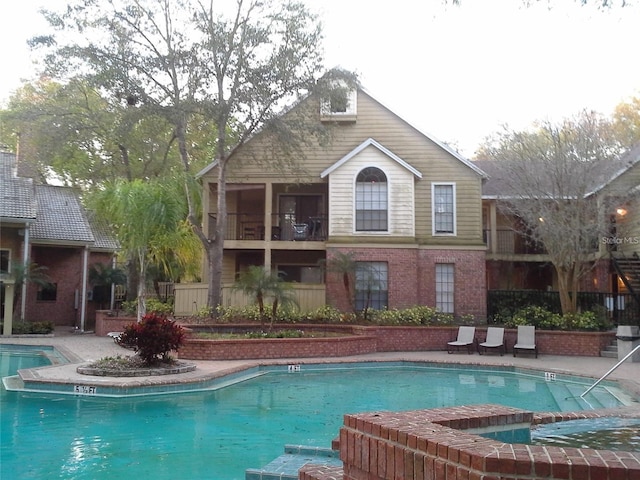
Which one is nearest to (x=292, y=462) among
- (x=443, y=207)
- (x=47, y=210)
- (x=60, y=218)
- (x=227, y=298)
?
(x=227, y=298)

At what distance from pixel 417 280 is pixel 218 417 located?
12.7 m

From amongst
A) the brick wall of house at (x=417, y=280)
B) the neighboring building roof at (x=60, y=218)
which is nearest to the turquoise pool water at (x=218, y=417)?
the brick wall of house at (x=417, y=280)

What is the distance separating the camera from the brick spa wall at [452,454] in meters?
2.54

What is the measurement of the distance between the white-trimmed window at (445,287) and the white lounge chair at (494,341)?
9.82ft

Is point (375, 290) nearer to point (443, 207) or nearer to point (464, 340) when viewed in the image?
point (464, 340)

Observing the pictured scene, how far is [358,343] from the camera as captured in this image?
55.5 feet

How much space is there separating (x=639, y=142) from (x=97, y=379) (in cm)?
2128

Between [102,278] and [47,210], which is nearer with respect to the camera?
[102,278]

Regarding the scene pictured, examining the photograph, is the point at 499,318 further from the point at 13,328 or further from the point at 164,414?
the point at 13,328

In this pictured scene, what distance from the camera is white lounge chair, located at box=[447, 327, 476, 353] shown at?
1734cm

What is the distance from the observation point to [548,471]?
2527 mm

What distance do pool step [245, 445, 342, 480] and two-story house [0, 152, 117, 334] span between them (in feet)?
65.1

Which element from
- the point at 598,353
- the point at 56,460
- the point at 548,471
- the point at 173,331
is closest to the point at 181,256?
the point at 173,331

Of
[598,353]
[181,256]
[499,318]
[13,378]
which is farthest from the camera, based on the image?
[181,256]
